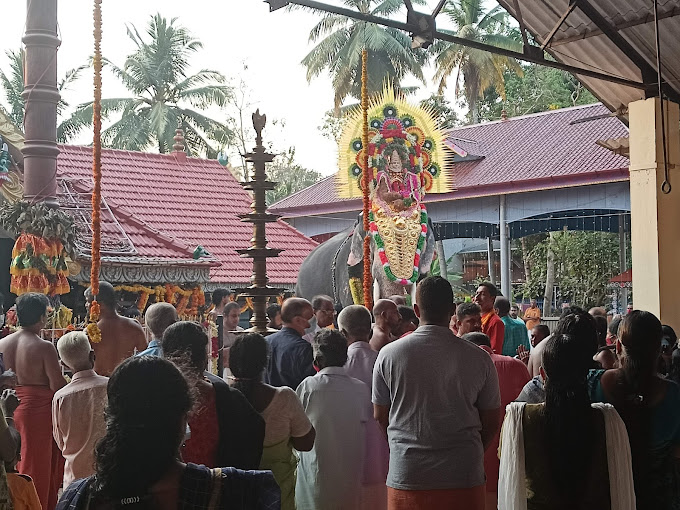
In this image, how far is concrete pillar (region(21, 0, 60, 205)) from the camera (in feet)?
29.3

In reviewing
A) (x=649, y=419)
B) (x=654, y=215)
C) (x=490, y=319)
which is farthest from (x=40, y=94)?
(x=649, y=419)

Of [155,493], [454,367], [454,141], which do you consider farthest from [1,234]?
[454,141]

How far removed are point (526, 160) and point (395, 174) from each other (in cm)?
1076

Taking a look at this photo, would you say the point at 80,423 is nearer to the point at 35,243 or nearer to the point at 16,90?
the point at 35,243

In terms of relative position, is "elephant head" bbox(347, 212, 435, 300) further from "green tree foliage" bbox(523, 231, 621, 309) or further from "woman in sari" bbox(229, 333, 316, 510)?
"green tree foliage" bbox(523, 231, 621, 309)

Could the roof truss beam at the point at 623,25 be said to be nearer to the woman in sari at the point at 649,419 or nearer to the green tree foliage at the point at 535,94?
the woman in sari at the point at 649,419

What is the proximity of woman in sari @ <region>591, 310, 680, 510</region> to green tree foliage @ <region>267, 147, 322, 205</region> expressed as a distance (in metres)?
38.0

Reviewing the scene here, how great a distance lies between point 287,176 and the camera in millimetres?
48000

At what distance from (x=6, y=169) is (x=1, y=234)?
64.9 inches

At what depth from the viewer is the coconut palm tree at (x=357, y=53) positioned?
31219 millimetres

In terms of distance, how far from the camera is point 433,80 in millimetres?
34375

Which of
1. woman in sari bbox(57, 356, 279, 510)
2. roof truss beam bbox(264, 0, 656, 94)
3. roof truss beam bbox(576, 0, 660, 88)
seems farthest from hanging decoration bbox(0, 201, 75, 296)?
woman in sari bbox(57, 356, 279, 510)

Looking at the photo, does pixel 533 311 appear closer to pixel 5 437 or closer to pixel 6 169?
pixel 6 169

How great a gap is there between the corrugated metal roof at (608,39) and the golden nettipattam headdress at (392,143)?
2348 millimetres
